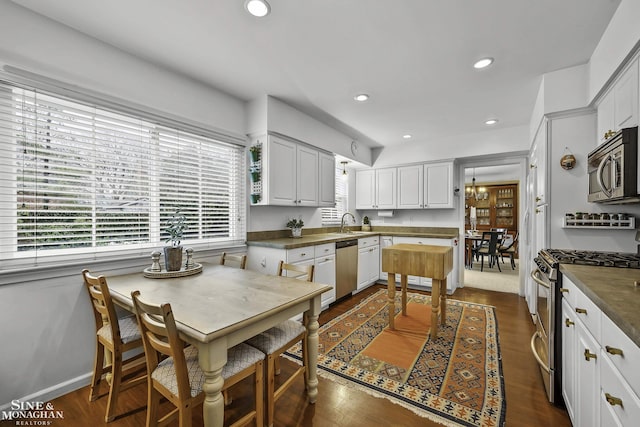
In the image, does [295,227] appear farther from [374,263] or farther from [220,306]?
[220,306]

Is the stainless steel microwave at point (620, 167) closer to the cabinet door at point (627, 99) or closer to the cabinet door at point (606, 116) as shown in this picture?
the cabinet door at point (627, 99)

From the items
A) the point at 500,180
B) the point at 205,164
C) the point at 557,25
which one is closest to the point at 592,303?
the point at 557,25

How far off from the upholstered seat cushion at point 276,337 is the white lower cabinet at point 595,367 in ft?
4.79

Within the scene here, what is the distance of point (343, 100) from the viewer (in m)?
3.25

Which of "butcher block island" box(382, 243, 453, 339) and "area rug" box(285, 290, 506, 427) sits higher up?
"butcher block island" box(382, 243, 453, 339)

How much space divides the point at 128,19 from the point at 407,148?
4.26 metres

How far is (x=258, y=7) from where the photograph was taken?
5.82 feet

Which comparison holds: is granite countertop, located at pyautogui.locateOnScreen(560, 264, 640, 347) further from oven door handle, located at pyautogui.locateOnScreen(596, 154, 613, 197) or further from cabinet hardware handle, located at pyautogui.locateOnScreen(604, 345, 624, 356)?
oven door handle, located at pyautogui.locateOnScreen(596, 154, 613, 197)

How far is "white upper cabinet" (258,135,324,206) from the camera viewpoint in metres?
3.25

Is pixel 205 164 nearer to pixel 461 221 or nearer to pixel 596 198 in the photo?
pixel 596 198

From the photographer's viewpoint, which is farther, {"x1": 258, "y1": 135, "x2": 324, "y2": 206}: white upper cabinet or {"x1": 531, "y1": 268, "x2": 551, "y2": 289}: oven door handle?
{"x1": 258, "y1": 135, "x2": 324, "y2": 206}: white upper cabinet

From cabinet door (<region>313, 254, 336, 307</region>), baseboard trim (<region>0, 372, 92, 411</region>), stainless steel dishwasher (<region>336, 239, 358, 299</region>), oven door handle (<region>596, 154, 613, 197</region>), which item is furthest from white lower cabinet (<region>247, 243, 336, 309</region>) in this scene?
oven door handle (<region>596, 154, 613, 197</region>)

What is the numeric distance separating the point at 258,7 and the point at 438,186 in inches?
153

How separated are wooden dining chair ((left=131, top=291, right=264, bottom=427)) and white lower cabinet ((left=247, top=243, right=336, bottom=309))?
154cm
